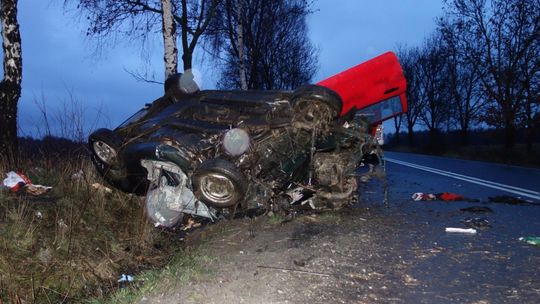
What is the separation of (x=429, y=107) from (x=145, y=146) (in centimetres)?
4876

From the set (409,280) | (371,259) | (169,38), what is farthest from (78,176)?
(169,38)

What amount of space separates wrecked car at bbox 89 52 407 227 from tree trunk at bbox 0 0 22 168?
361 cm

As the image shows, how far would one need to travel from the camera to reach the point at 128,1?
12539 millimetres

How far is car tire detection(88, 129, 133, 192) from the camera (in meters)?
5.04

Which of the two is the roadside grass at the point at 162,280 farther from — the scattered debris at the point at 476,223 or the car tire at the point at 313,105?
the scattered debris at the point at 476,223

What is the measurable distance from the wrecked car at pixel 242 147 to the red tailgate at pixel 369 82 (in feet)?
0.04

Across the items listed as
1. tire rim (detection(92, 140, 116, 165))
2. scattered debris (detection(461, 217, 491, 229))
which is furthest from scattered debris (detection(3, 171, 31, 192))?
scattered debris (detection(461, 217, 491, 229))

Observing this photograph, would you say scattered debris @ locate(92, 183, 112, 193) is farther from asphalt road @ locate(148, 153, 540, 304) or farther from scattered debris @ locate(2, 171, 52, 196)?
asphalt road @ locate(148, 153, 540, 304)

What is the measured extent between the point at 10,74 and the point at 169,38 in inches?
139

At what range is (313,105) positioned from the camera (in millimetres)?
5125

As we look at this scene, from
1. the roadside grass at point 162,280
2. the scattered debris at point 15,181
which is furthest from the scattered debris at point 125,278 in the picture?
the scattered debris at point 15,181

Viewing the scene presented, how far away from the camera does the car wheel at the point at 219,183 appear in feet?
14.0

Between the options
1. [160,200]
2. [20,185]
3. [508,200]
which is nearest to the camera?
[160,200]

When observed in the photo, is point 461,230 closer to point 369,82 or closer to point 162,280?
point 369,82
